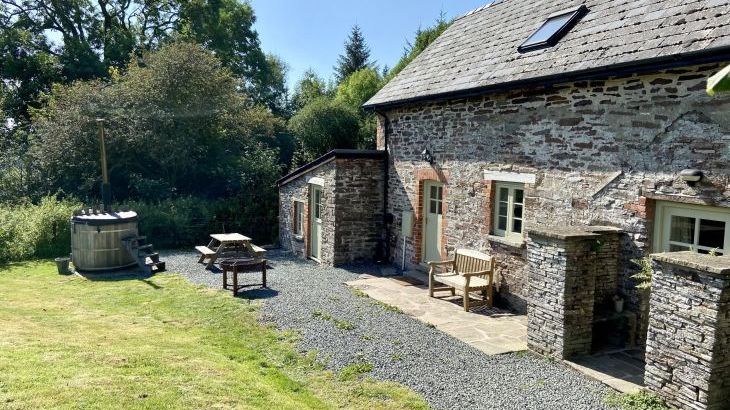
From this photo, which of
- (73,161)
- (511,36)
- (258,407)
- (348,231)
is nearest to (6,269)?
(73,161)

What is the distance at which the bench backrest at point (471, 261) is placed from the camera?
10328mm

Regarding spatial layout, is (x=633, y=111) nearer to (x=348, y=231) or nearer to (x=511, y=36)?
(x=511, y=36)

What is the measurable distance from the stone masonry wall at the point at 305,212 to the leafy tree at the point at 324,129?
6.83 metres

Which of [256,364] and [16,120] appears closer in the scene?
[256,364]

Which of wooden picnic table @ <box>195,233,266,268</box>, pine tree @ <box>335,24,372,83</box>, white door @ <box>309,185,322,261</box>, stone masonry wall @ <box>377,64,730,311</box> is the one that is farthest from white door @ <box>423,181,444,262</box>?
pine tree @ <box>335,24,372,83</box>

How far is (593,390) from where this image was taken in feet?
20.7

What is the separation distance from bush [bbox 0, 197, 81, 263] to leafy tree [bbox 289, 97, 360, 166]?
10365mm

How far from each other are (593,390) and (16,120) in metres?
30.4

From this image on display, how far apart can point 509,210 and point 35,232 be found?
14717 millimetres

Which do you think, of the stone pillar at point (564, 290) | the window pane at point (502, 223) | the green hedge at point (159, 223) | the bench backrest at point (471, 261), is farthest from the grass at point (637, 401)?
the green hedge at point (159, 223)

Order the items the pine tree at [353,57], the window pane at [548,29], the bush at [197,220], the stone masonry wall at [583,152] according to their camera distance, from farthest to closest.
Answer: the pine tree at [353,57]
the bush at [197,220]
the window pane at [548,29]
the stone masonry wall at [583,152]

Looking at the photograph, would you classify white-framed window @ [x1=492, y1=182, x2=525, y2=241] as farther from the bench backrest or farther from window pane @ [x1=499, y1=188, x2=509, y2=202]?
the bench backrest

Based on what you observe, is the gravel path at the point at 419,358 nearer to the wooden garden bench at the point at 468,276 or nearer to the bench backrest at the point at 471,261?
the wooden garden bench at the point at 468,276

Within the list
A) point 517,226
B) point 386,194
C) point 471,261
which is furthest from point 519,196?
point 386,194
